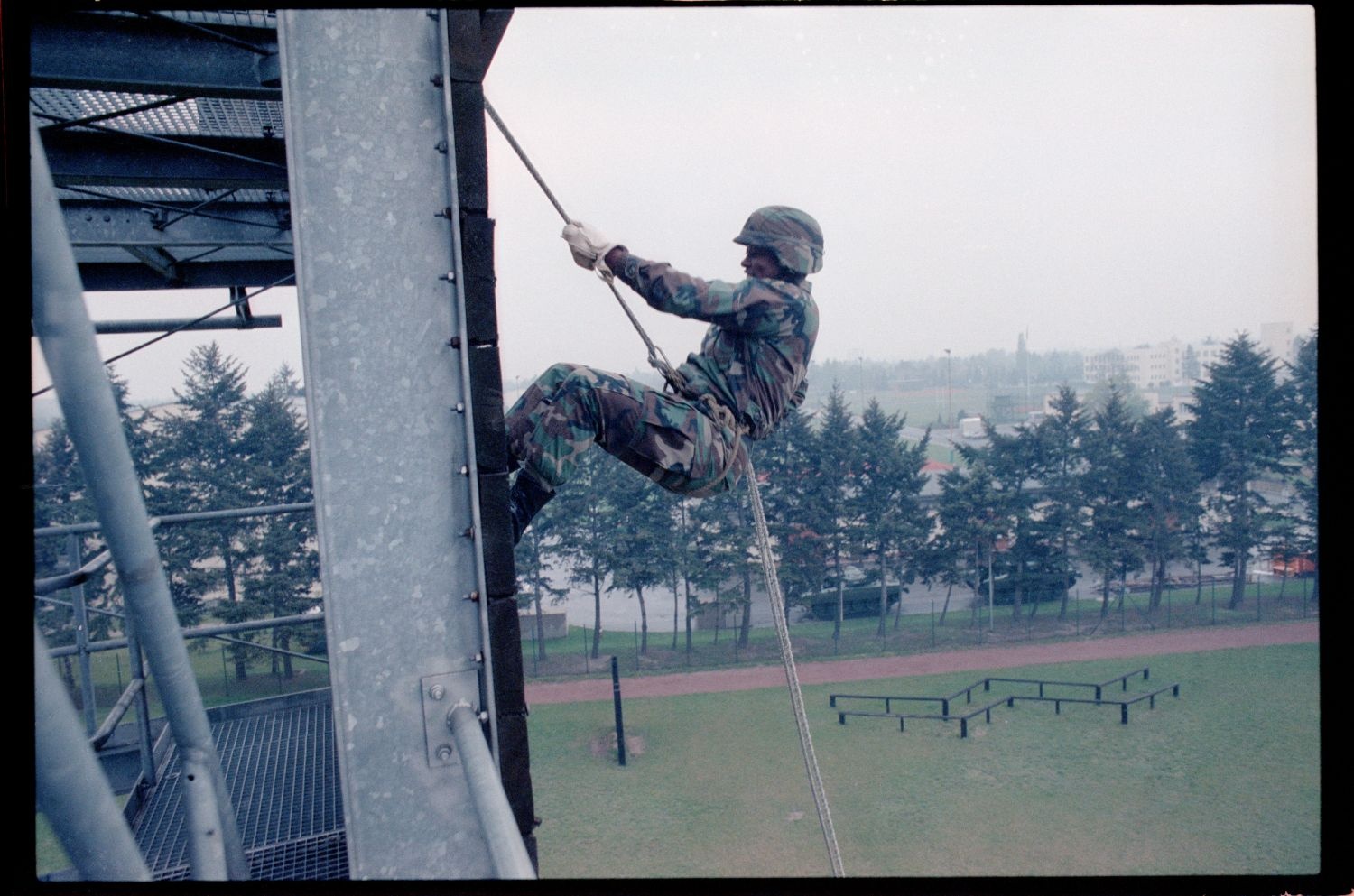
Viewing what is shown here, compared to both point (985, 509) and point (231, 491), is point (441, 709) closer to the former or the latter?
point (231, 491)

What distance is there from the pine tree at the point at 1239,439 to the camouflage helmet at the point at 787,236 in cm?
3477

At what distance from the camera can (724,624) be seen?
34531 millimetres

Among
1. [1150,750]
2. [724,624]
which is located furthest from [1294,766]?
[724,624]

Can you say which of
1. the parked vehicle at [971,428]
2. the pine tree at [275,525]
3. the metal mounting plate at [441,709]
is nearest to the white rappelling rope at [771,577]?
the metal mounting plate at [441,709]

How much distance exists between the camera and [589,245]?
8.97ft

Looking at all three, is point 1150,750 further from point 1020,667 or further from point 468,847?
point 468,847

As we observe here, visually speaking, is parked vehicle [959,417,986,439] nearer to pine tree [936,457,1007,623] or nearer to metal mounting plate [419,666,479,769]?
pine tree [936,457,1007,623]

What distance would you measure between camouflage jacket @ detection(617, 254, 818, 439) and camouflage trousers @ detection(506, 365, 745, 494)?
159mm

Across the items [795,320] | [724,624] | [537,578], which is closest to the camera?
[795,320]

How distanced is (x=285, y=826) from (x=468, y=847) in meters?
1.69

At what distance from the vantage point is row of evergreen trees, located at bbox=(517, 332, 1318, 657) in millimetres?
32125

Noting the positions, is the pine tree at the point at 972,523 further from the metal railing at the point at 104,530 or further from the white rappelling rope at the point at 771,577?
the metal railing at the point at 104,530

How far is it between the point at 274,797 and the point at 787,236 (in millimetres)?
2828

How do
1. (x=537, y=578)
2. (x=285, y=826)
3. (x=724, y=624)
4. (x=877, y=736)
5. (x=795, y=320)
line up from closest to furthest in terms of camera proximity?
(x=795, y=320) → (x=285, y=826) → (x=877, y=736) → (x=537, y=578) → (x=724, y=624)
